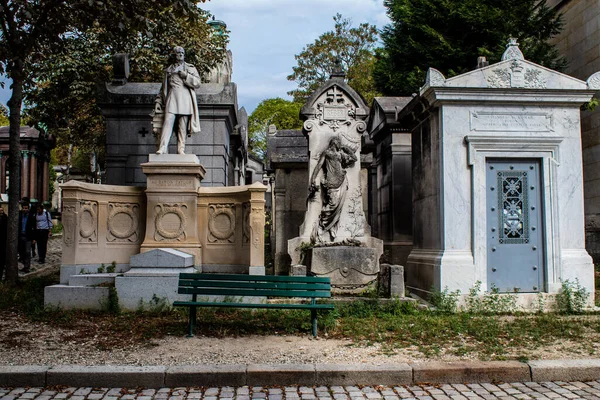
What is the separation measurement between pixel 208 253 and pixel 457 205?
4.15 metres

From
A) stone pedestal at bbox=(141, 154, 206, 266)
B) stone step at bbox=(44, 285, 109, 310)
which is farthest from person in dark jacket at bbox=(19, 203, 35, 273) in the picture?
stone pedestal at bbox=(141, 154, 206, 266)

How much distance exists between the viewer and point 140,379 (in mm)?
4883

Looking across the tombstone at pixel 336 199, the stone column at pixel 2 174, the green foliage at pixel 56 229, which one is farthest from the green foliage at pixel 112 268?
the stone column at pixel 2 174

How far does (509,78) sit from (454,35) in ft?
44.1

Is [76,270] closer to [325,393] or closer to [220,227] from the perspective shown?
Result: [220,227]

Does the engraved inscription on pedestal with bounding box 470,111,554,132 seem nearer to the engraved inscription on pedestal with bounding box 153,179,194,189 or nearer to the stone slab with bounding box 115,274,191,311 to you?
the engraved inscription on pedestal with bounding box 153,179,194,189

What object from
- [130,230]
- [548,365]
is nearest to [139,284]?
[130,230]

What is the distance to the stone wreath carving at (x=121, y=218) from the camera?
8602 millimetres

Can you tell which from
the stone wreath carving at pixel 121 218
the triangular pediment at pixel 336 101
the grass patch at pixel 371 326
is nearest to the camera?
the grass patch at pixel 371 326

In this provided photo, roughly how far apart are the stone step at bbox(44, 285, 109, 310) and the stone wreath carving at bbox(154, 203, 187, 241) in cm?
122

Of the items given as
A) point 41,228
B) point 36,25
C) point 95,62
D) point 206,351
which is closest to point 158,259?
point 206,351

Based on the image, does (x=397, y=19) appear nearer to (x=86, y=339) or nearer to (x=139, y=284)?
(x=139, y=284)

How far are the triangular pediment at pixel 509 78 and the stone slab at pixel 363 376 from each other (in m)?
4.97

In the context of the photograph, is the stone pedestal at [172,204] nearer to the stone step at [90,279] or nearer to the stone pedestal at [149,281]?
the stone pedestal at [149,281]
